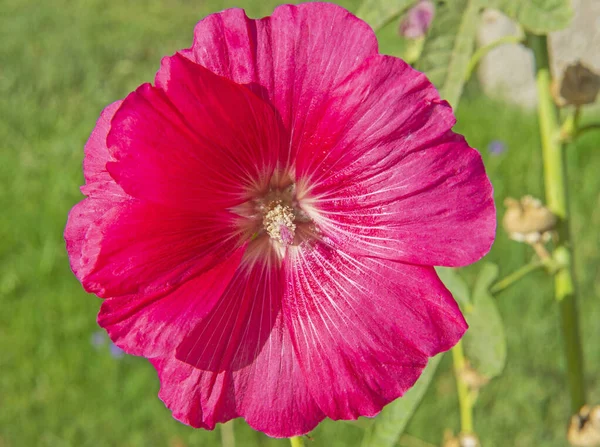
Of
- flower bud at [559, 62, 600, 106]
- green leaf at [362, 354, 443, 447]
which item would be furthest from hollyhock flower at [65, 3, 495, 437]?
flower bud at [559, 62, 600, 106]

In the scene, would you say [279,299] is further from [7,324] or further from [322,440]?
[7,324]

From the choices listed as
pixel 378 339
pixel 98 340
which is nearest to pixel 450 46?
pixel 378 339

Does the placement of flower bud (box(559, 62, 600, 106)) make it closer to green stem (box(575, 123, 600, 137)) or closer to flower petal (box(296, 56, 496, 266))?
green stem (box(575, 123, 600, 137))

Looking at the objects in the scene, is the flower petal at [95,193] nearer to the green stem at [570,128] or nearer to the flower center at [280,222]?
the flower center at [280,222]

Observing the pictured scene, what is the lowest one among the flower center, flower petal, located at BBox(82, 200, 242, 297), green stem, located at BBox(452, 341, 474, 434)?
green stem, located at BBox(452, 341, 474, 434)

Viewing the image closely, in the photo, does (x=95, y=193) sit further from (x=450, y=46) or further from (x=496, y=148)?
(x=496, y=148)
